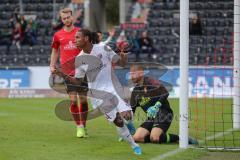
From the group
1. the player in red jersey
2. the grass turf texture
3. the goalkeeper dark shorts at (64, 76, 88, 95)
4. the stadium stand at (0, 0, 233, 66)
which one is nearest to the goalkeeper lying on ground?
the grass turf texture

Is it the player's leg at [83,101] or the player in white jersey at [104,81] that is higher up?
the player in white jersey at [104,81]

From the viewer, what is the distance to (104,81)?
385 inches

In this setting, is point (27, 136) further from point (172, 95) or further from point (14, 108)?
point (172, 95)

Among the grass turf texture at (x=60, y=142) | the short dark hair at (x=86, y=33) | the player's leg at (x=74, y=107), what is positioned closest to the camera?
the grass turf texture at (x=60, y=142)

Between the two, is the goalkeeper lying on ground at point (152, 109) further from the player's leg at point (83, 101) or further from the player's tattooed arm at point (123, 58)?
the player's tattooed arm at point (123, 58)

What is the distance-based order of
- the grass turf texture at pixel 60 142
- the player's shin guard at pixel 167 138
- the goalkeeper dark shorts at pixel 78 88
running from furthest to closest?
the goalkeeper dark shorts at pixel 78 88, the player's shin guard at pixel 167 138, the grass turf texture at pixel 60 142

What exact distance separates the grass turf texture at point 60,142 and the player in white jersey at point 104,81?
520 millimetres

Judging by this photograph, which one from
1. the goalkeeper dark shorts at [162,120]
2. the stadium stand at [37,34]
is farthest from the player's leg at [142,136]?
the stadium stand at [37,34]

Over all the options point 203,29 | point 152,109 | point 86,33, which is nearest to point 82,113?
point 152,109

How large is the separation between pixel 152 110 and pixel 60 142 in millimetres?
1648

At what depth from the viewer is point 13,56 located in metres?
29.8

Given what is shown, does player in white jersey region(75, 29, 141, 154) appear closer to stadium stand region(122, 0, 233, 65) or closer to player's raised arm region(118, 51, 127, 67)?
player's raised arm region(118, 51, 127, 67)

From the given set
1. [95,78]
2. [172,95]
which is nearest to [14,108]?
[172,95]

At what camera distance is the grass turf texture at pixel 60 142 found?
9539 millimetres
